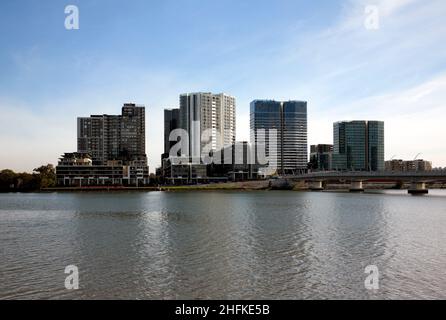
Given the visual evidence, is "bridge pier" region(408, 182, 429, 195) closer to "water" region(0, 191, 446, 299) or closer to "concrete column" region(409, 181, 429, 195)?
"concrete column" region(409, 181, 429, 195)

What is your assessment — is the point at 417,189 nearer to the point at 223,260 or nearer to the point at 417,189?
the point at 417,189

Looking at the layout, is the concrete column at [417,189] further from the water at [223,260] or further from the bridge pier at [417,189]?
the water at [223,260]

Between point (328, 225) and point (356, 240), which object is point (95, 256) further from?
point (328, 225)

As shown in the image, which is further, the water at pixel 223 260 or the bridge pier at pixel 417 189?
the bridge pier at pixel 417 189

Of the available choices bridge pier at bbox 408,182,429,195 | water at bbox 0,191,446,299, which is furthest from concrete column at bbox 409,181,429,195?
water at bbox 0,191,446,299

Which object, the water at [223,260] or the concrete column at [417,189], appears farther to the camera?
the concrete column at [417,189]

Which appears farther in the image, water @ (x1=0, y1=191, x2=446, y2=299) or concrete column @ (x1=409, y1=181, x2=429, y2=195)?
concrete column @ (x1=409, y1=181, x2=429, y2=195)

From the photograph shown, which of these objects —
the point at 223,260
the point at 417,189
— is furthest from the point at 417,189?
the point at 223,260

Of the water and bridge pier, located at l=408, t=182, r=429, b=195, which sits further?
bridge pier, located at l=408, t=182, r=429, b=195

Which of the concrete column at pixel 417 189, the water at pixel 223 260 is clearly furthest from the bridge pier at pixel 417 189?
the water at pixel 223 260
